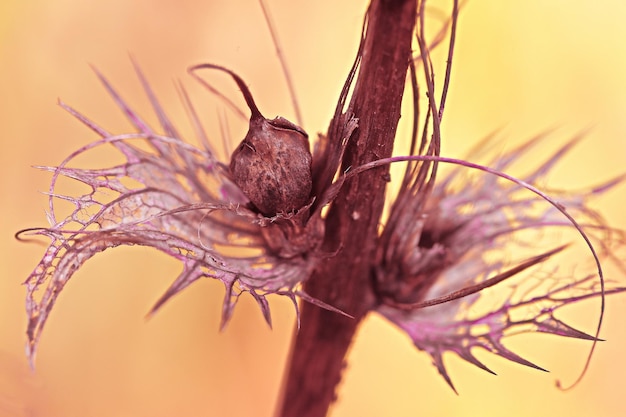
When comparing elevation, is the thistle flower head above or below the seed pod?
below

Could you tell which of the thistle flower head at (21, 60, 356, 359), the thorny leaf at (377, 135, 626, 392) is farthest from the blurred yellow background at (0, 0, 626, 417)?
the thistle flower head at (21, 60, 356, 359)

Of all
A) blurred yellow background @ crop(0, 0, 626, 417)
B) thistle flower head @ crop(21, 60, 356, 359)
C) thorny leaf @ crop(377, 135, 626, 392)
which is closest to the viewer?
thistle flower head @ crop(21, 60, 356, 359)

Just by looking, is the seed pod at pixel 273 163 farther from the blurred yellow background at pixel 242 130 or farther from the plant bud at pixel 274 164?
the blurred yellow background at pixel 242 130

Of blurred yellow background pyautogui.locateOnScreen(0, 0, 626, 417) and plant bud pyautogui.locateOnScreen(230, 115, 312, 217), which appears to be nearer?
plant bud pyautogui.locateOnScreen(230, 115, 312, 217)

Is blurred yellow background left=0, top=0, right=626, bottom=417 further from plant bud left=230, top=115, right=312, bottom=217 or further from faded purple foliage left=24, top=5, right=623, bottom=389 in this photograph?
plant bud left=230, top=115, right=312, bottom=217

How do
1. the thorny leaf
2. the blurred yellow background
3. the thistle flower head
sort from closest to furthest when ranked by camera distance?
1. the thistle flower head
2. the thorny leaf
3. the blurred yellow background

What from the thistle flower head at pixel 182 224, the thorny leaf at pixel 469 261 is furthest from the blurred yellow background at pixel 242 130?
the thistle flower head at pixel 182 224
